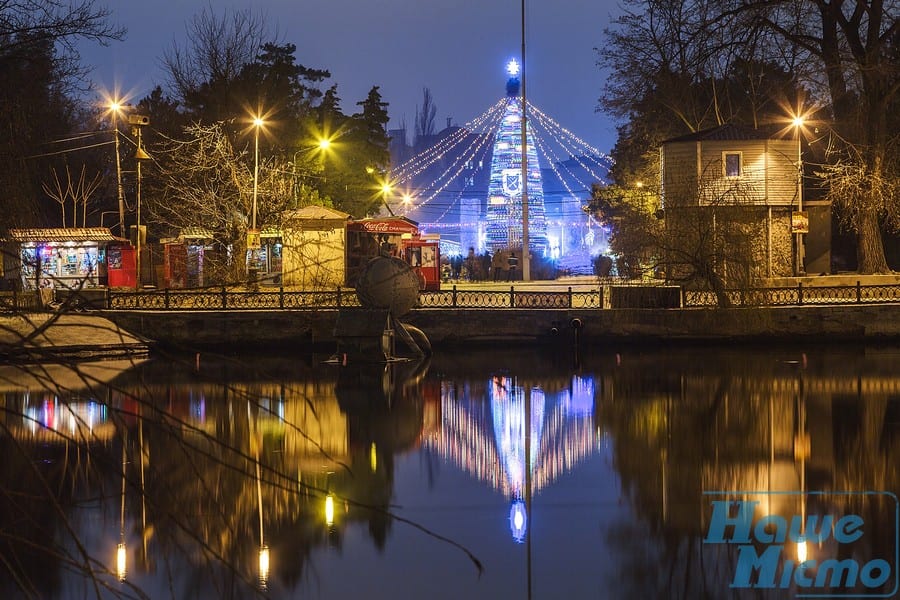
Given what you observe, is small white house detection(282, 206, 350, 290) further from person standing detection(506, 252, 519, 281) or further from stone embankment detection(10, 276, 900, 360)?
person standing detection(506, 252, 519, 281)

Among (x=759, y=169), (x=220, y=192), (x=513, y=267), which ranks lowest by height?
(x=513, y=267)

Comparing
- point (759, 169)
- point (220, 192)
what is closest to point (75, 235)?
point (220, 192)

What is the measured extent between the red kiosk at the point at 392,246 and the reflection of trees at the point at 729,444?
16.5 metres

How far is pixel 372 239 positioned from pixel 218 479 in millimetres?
29801

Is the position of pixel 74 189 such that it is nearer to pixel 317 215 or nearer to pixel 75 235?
pixel 75 235

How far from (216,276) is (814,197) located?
1155 inches

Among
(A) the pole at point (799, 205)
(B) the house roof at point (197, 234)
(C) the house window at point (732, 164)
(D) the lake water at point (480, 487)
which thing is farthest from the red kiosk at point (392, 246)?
(D) the lake water at point (480, 487)

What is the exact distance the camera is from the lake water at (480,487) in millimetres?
10289

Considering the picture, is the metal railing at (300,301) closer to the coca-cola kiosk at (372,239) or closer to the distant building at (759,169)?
the coca-cola kiosk at (372,239)

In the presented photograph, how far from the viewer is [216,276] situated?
1698 inches

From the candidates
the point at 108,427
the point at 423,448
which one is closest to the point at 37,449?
the point at 108,427

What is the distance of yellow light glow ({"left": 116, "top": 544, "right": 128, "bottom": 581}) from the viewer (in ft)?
34.4

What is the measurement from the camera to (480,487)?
49.8 ft

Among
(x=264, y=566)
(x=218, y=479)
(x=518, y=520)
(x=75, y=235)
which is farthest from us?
(x=75, y=235)
